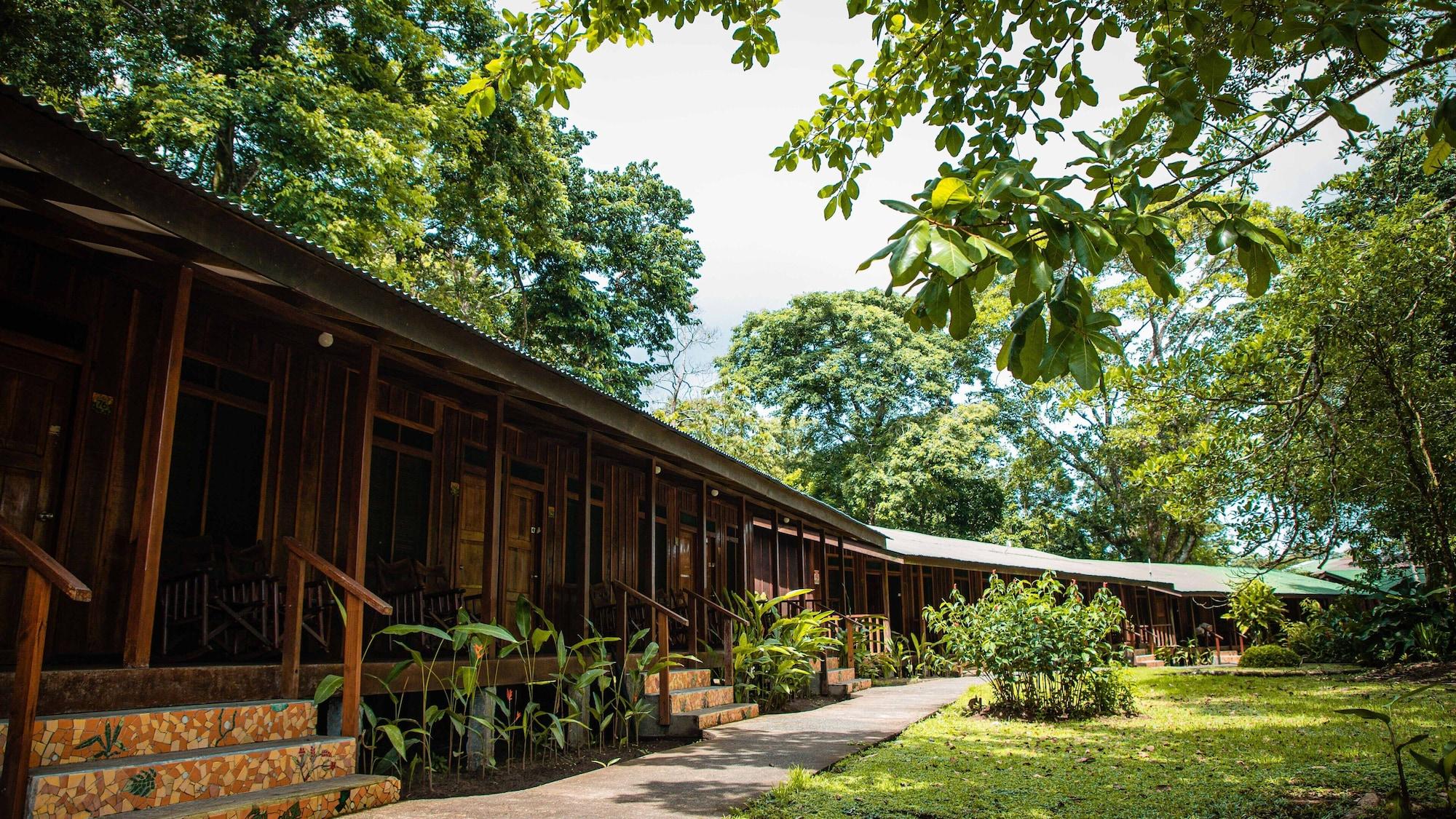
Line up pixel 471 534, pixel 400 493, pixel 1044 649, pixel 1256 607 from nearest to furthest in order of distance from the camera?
pixel 400 493, pixel 471 534, pixel 1044 649, pixel 1256 607

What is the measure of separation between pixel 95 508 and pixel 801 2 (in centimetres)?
543

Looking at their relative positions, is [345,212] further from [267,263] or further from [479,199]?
[267,263]

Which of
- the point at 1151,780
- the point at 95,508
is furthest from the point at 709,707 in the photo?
the point at 95,508

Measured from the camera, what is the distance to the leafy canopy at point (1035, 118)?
2.41 meters

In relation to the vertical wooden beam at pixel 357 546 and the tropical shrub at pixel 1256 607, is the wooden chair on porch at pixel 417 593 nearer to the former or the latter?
the vertical wooden beam at pixel 357 546

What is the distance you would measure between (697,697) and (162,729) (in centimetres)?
524

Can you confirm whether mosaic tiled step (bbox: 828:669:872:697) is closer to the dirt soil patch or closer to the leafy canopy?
the dirt soil patch

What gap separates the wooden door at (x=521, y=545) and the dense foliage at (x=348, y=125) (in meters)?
5.67

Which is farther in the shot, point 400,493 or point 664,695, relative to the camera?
point 664,695

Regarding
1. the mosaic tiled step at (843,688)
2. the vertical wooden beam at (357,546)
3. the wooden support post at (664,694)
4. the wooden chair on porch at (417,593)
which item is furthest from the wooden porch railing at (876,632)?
the vertical wooden beam at (357,546)

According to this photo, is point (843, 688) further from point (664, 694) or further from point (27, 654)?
point (27, 654)

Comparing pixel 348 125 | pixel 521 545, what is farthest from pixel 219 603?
pixel 348 125

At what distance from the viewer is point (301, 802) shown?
4.07 meters

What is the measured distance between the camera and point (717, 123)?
48.2ft
